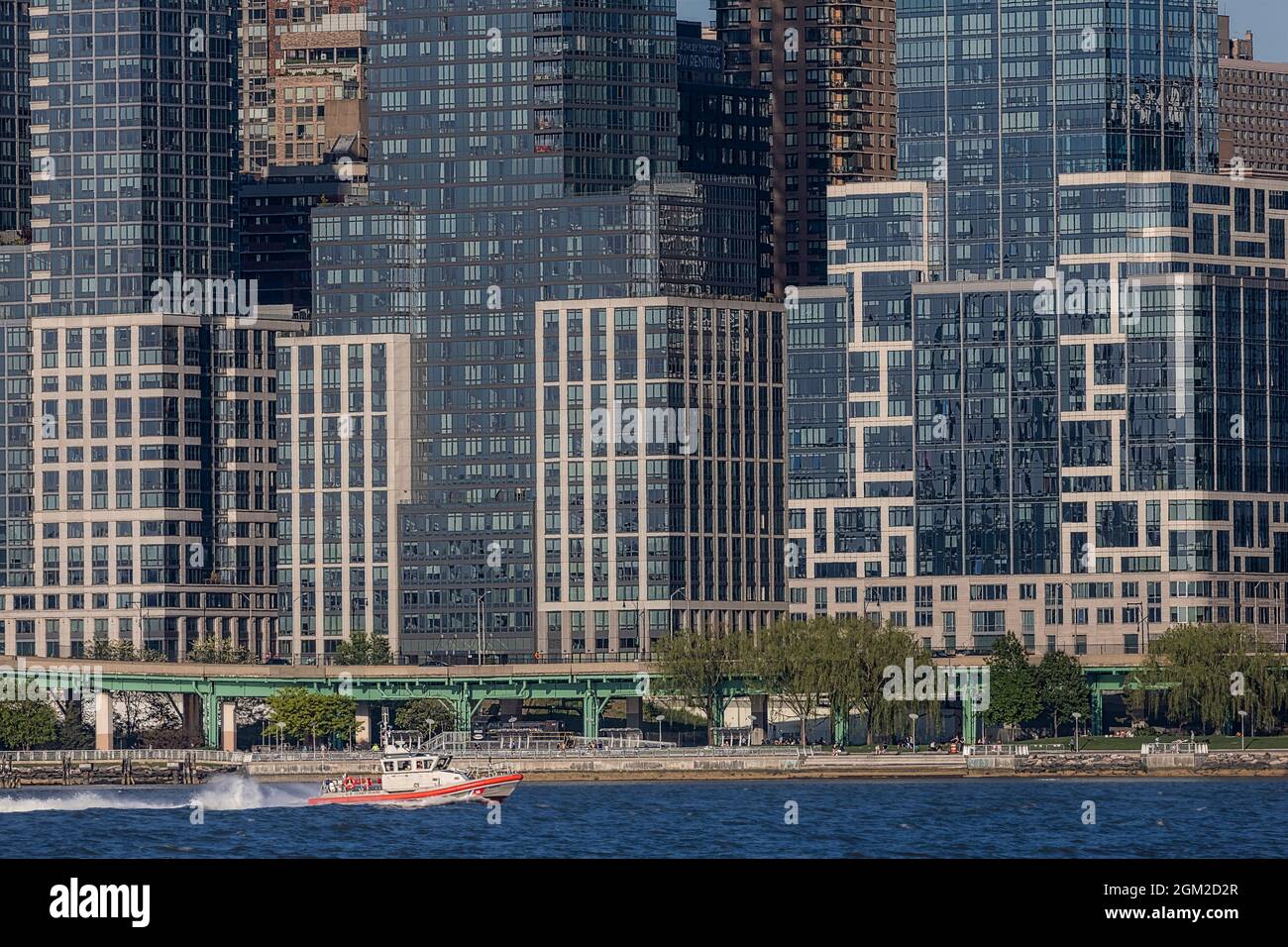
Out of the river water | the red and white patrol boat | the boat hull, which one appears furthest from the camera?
the red and white patrol boat

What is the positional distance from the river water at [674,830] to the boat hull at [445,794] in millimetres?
893

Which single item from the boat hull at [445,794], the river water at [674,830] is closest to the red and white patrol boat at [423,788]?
the boat hull at [445,794]

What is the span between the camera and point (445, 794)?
639 feet

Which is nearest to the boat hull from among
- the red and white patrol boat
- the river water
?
the red and white patrol boat

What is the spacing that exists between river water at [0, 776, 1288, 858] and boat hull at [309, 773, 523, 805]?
89 cm

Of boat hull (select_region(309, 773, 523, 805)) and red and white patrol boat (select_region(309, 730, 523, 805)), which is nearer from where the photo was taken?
boat hull (select_region(309, 773, 523, 805))

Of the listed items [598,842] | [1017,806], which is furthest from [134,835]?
[1017,806]

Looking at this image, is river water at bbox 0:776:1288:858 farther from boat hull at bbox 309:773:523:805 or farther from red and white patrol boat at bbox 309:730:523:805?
red and white patrol boat at bbox 309:730:523:805

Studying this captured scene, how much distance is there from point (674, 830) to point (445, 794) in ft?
109

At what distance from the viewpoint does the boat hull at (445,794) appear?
193875mm

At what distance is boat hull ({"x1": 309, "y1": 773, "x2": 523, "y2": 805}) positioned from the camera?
636ft

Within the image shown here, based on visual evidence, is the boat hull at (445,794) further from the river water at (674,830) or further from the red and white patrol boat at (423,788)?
the river water at (674,830)

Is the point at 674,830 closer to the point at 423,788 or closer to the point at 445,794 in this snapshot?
the point at 445,794

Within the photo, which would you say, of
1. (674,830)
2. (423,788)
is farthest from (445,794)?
(674,830)
